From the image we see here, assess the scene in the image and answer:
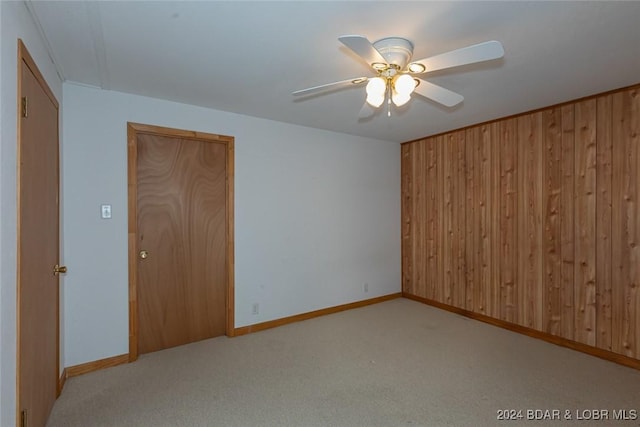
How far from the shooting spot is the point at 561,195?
318 centimetres

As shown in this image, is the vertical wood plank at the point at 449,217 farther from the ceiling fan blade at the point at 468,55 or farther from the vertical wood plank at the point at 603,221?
the ceiling fan blade at the point at 468,55

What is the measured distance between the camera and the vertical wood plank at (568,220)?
3.10m

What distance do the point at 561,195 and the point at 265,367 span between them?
127 inches

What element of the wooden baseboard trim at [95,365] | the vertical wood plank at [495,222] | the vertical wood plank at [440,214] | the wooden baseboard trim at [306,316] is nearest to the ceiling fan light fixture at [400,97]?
the vertical wood plank at [495,222]

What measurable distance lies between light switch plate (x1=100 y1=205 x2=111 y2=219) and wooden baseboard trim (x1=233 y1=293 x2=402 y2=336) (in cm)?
164

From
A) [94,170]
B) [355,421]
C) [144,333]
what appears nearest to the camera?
[355,421]

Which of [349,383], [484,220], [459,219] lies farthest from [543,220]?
[349,383]

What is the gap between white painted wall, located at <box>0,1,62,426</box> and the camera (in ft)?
4.24

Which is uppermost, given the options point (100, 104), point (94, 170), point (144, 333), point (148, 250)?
point (100, 104)

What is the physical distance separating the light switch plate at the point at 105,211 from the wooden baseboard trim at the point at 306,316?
5.38 feet

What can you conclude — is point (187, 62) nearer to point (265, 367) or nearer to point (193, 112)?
point (193, 112)

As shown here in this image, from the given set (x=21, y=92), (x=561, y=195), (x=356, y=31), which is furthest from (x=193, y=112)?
(x=561, y=195)

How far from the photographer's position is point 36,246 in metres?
1.78

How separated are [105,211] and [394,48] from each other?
8.38ft
